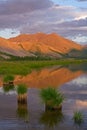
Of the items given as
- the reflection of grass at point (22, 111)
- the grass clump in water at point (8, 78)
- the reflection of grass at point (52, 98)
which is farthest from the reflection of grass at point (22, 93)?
the grass clump in water at point (8, 78)

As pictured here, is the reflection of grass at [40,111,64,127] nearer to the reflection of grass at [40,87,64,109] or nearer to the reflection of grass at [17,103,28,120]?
the reflection of grass at [40,87,64,109]

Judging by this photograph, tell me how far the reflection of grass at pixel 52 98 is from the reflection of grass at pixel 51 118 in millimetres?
553

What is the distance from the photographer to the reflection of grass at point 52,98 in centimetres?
2245

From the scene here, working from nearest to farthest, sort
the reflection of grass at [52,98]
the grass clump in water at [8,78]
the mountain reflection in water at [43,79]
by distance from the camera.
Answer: the reflection of grass at [52,98] → the grass clump in water at [8,78] → the mountain reflection in water at [43,79]

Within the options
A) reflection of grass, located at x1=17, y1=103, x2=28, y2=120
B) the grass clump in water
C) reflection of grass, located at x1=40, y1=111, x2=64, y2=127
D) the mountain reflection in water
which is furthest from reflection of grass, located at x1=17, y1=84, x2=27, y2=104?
the grass clump in water

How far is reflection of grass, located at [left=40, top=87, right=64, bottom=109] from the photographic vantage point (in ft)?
Answer: 73.7

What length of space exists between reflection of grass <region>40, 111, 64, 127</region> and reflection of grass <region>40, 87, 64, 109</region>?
0.55 metres

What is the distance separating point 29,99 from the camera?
96.5 ft

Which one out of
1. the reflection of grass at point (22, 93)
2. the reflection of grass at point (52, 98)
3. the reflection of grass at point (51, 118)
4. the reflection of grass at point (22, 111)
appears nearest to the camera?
the reflection of grass at point (51, 118)

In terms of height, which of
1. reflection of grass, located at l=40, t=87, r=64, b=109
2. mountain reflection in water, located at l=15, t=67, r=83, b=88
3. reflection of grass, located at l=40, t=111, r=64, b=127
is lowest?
reflection of grass, located at l=40, t=111, r=64, b=127

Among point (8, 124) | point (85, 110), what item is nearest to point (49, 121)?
point (8, 124)

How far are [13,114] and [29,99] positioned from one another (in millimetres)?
7222

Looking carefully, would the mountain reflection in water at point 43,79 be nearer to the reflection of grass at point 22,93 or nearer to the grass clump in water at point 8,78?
the grass clump in water at point 8,78

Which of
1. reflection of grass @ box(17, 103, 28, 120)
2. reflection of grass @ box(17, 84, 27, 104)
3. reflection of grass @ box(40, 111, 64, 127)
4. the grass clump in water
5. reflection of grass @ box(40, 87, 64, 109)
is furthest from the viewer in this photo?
the grass clump in water
